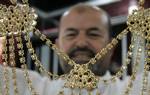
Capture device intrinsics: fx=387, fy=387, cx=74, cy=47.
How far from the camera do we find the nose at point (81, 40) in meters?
1.12

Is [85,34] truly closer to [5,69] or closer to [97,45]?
[97,45]

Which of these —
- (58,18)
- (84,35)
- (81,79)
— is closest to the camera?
(81,79)

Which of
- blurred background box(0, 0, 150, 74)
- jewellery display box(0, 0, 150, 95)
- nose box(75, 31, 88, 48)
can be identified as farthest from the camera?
blurred background box(0, 0, 150, 74)

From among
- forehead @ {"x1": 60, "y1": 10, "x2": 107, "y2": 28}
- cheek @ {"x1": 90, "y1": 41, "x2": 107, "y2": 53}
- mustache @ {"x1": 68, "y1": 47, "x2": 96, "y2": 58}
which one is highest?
forehead @ {"x1": 60, "y1": 10, "x2": 107, "y2": 28}

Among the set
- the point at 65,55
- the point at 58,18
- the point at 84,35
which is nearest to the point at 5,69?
the point at 65,55

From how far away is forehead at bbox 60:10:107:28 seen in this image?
3.79 ft

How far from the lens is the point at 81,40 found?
3.74ft

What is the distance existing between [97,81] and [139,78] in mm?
133

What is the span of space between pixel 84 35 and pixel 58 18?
781 millimetres

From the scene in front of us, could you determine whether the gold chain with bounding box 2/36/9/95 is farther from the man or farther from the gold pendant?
the man

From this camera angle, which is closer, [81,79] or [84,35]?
[81,79]

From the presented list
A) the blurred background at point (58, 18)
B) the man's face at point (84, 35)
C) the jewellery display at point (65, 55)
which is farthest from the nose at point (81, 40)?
the jewellery display at point (65, 55)

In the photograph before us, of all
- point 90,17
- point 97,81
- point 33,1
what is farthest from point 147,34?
point 33,1

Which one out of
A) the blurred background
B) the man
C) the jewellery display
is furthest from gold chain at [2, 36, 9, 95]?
the blurred background
